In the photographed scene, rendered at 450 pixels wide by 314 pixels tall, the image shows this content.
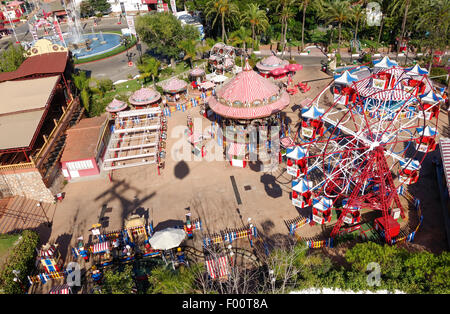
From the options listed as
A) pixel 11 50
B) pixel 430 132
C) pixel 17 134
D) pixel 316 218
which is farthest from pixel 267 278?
pixel 11 50

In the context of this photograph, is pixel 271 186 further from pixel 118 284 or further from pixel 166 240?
pixel 118 284

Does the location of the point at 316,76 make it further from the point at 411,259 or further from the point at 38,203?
the point at 38,203

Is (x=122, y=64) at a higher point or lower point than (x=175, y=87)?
lower

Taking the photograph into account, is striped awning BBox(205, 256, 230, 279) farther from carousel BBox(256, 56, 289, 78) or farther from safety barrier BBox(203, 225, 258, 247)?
carousel BBox(256, 56, 289, 78)

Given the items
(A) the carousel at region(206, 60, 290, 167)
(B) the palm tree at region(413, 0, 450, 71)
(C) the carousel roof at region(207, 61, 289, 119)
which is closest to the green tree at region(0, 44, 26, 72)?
(A) the carousel at region(206, 60, 290, 167)

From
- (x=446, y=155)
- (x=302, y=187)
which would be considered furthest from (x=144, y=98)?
(x=446, y=155)

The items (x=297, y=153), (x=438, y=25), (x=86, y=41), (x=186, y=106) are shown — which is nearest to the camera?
(x=297, y=153)

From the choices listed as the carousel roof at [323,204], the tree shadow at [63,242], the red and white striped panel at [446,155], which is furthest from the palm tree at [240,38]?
the tree shadow at [63,242]
